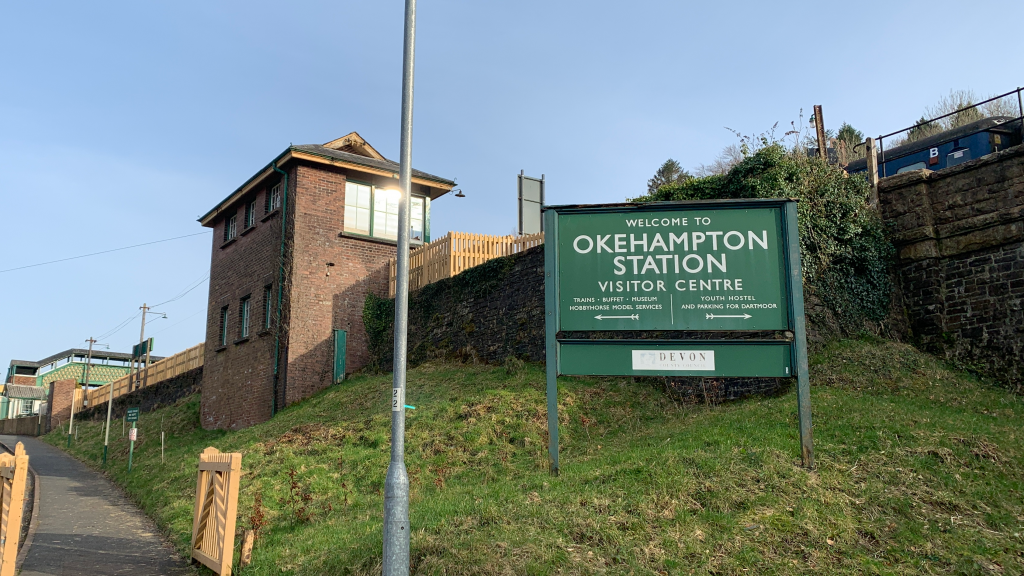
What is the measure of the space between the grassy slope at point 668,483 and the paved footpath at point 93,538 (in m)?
0.54

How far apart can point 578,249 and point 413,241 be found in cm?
1495

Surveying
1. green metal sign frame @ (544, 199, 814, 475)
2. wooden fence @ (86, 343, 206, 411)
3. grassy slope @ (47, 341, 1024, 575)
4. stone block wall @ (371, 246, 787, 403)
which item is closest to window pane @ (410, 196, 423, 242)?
stone block wall @ (371, 246, 787, 403)

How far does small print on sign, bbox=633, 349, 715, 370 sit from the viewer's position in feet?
31.1

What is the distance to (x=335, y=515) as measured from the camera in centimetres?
1056

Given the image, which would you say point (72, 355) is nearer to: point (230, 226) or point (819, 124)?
point (230, 226)

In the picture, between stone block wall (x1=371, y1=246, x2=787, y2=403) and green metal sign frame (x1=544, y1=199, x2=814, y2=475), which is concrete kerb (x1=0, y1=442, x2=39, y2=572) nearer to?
green metal sign frame (x1=544, y1=199, x2=814, y2=475)

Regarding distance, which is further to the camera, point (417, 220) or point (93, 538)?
point (417, 220)

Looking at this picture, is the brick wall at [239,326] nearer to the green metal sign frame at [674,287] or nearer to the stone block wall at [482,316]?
the stone block wall at [482,316]

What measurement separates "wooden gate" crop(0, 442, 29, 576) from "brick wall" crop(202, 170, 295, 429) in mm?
11388

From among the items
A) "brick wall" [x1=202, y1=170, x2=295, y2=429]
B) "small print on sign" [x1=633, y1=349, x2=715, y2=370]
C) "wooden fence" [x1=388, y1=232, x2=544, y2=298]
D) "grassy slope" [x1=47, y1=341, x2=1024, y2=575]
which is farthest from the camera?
"brick wall" [x1=202, y1=170, x2=295, y2=429]

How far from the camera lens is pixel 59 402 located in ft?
138

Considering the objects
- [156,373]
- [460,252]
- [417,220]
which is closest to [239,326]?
[417,220]

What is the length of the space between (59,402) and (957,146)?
45616 mm

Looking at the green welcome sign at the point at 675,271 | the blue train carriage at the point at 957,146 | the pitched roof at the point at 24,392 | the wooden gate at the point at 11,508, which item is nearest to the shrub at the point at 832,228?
the blue train carriage at the point at 957,146
